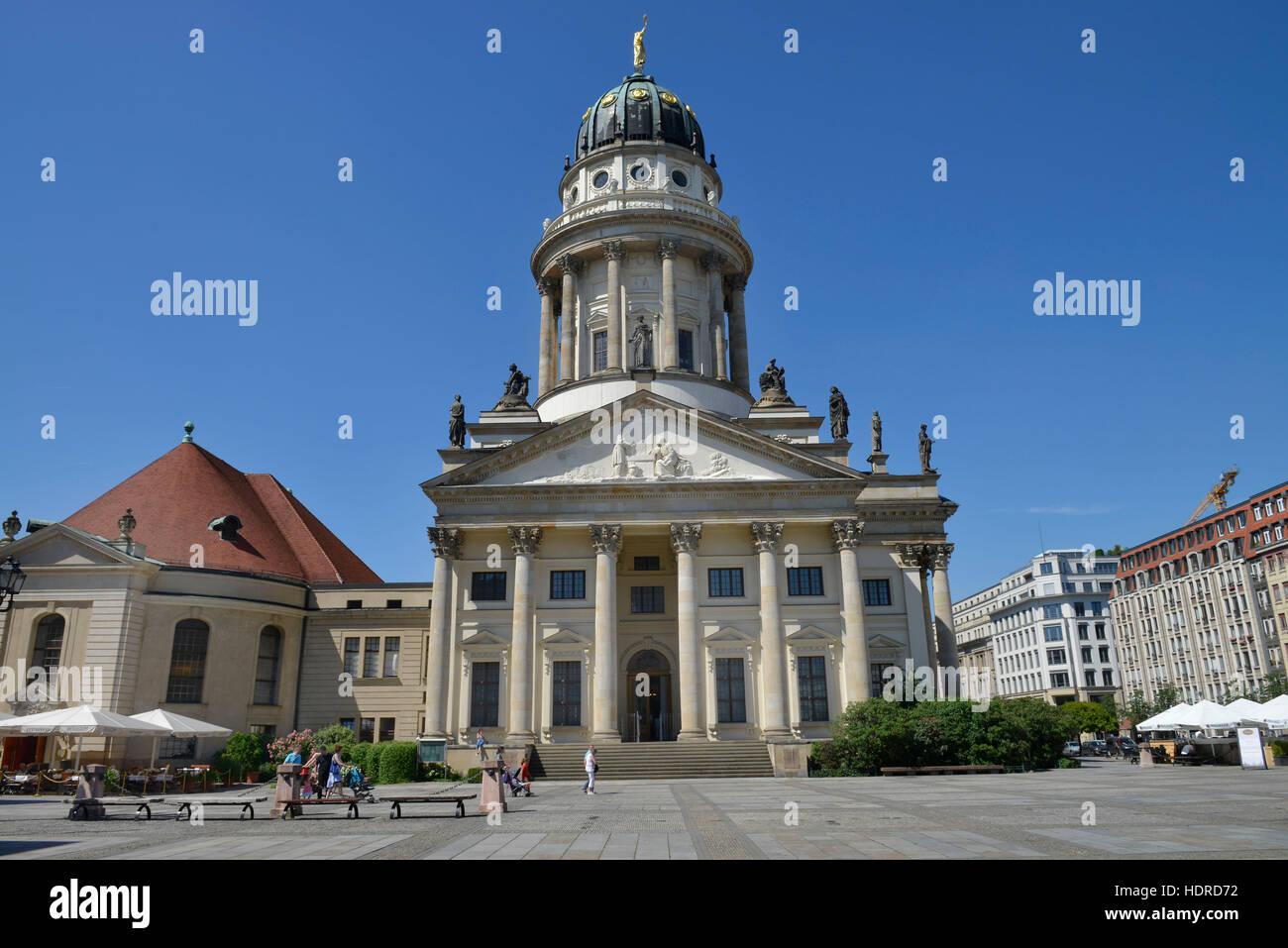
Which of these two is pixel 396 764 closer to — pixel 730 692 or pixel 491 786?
pixel 730 692

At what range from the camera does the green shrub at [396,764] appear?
3559cm

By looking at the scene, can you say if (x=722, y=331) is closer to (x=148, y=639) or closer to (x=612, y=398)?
(x=612, y=398)

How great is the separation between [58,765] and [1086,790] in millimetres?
38637

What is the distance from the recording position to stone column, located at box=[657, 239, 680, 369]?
52.5m

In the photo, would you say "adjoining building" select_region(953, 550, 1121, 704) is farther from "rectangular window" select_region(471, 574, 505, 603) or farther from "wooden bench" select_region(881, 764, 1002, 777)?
"rectangular window" select_region(471, 574, 505, 603)


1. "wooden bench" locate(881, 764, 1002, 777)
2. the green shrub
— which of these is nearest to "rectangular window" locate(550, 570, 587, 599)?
the green shrub

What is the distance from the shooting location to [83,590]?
39.6 metres

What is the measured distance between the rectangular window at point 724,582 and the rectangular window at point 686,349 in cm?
1613

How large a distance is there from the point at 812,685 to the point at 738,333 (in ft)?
84.9

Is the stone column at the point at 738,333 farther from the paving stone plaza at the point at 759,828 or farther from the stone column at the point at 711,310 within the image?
the paving stone plaza at the point at 759,828

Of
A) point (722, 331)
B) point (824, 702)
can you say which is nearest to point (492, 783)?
point (824, 702)

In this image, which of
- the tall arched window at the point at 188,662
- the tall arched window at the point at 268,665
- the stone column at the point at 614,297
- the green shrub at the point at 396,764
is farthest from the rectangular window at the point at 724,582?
the tall arched window at the point at 188,662

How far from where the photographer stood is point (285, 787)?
69.1 feet
